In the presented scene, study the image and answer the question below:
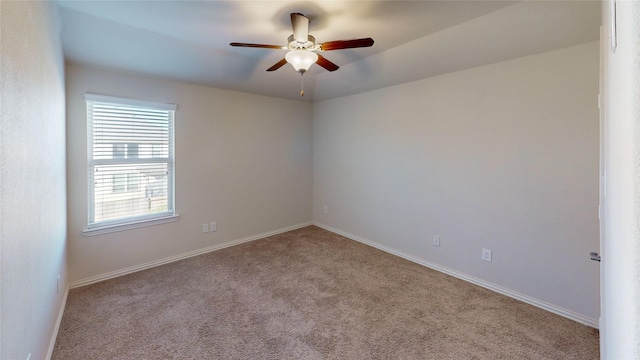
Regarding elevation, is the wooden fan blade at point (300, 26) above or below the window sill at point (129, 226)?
above

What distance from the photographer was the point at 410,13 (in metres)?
2.12

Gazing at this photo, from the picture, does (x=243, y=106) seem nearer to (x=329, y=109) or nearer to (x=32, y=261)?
(x=329, y=109)

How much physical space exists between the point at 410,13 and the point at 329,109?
95.0 inches

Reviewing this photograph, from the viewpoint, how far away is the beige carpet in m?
1.88

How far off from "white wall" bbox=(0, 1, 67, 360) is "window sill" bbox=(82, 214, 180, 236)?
2.65 ft

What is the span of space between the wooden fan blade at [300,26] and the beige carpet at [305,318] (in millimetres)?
2269

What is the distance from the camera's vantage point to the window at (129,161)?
2830 millimetres

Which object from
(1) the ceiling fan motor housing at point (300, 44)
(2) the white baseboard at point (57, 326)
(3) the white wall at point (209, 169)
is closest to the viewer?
(2) the white baseboard at point (57, 326)

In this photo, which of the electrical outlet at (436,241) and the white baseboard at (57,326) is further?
the electrical outlet at (436,241)

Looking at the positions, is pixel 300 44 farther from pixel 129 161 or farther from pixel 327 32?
pixel 129 161

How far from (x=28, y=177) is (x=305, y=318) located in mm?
2001

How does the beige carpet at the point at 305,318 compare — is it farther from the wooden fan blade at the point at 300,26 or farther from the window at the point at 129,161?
the wooden fan blade at the point at 300,26

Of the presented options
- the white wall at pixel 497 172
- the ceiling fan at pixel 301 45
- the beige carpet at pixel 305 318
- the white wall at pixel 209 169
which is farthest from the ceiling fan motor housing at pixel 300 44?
the beige carpet at pixel 305 318

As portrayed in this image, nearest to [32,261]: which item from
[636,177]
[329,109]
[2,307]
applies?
[2,307]
